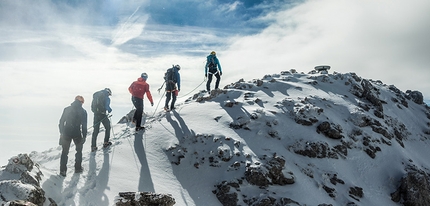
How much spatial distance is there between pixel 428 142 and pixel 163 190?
1939 cm

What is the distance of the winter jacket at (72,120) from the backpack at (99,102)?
2486 millimetres

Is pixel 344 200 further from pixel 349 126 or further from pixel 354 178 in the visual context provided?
pixel 349 126

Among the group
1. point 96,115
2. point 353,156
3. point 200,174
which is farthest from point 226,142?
point 353,156

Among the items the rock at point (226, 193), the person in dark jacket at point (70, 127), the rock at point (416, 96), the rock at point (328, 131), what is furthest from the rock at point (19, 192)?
the rock at point (416, 96)

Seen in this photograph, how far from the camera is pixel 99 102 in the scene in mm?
12398

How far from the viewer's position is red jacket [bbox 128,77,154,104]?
13742 millimetres

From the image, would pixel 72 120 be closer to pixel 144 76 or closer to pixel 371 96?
pixel 144 76

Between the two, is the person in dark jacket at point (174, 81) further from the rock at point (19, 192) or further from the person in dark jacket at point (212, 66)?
the rock at point (19, 192)

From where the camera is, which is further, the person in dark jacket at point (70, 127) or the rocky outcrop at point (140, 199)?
the person in dark jacket at point (70, 127)

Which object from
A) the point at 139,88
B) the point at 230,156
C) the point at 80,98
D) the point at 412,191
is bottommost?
the point at 412,191

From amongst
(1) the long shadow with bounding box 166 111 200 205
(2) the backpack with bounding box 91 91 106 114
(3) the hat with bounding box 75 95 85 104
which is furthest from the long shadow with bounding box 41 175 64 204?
(1) the long shadow with bounding box 166 111 200 205

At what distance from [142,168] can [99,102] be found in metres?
3.64

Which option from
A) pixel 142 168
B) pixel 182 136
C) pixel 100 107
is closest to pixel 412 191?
pixel 182 136

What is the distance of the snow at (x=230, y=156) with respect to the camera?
1016 cm
